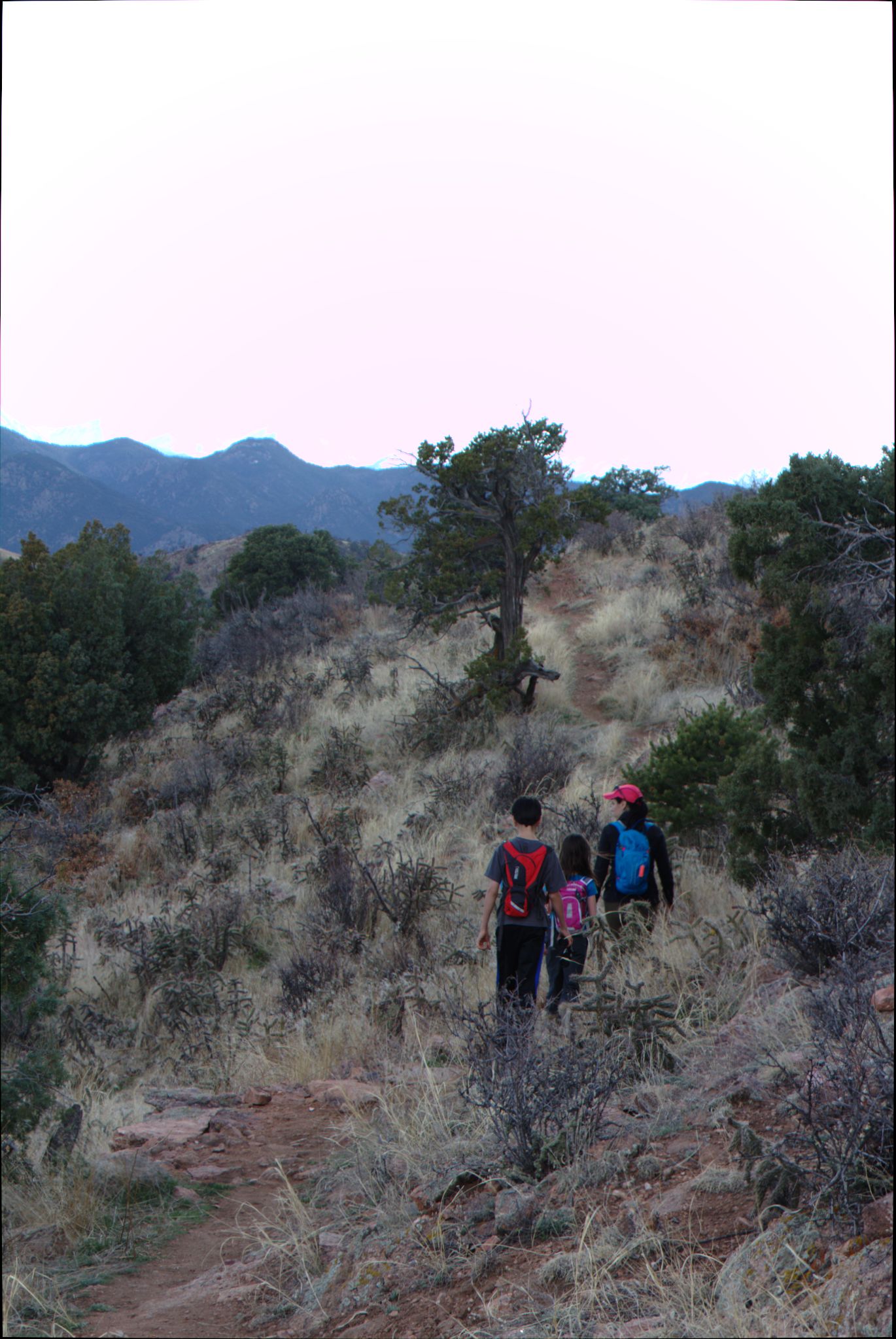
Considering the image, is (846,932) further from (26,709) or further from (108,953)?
(26,709)

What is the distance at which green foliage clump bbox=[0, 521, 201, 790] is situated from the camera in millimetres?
15539

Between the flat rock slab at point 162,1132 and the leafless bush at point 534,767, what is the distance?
666cm

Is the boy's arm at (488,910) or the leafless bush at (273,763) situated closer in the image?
the boy's arm at (488,910)

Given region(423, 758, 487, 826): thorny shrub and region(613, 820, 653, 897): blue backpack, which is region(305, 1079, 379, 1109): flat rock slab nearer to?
region(613, 820, 653, 897): blue backpack

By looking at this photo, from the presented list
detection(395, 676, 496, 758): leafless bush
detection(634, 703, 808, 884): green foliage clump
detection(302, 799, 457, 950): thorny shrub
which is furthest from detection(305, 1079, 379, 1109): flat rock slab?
detection(395, 676, 496, 758): leafless bush

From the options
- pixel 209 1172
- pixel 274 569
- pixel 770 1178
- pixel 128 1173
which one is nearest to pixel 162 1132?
pixel 209 1172

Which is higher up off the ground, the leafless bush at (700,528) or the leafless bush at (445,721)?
the leafless bush at (700,528)

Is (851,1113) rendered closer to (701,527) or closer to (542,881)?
(542,881)

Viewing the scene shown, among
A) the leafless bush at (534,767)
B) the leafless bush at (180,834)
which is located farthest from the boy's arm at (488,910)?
the leafless bush at (180,834)

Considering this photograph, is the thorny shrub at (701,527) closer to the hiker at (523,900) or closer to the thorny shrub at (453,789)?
the thorny shrub at (453,789)

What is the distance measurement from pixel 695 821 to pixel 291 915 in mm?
4176

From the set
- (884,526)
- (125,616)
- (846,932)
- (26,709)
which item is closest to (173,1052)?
(846,932)

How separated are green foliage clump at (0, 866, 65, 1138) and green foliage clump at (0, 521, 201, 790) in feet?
38.8

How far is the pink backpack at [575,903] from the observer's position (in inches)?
234
